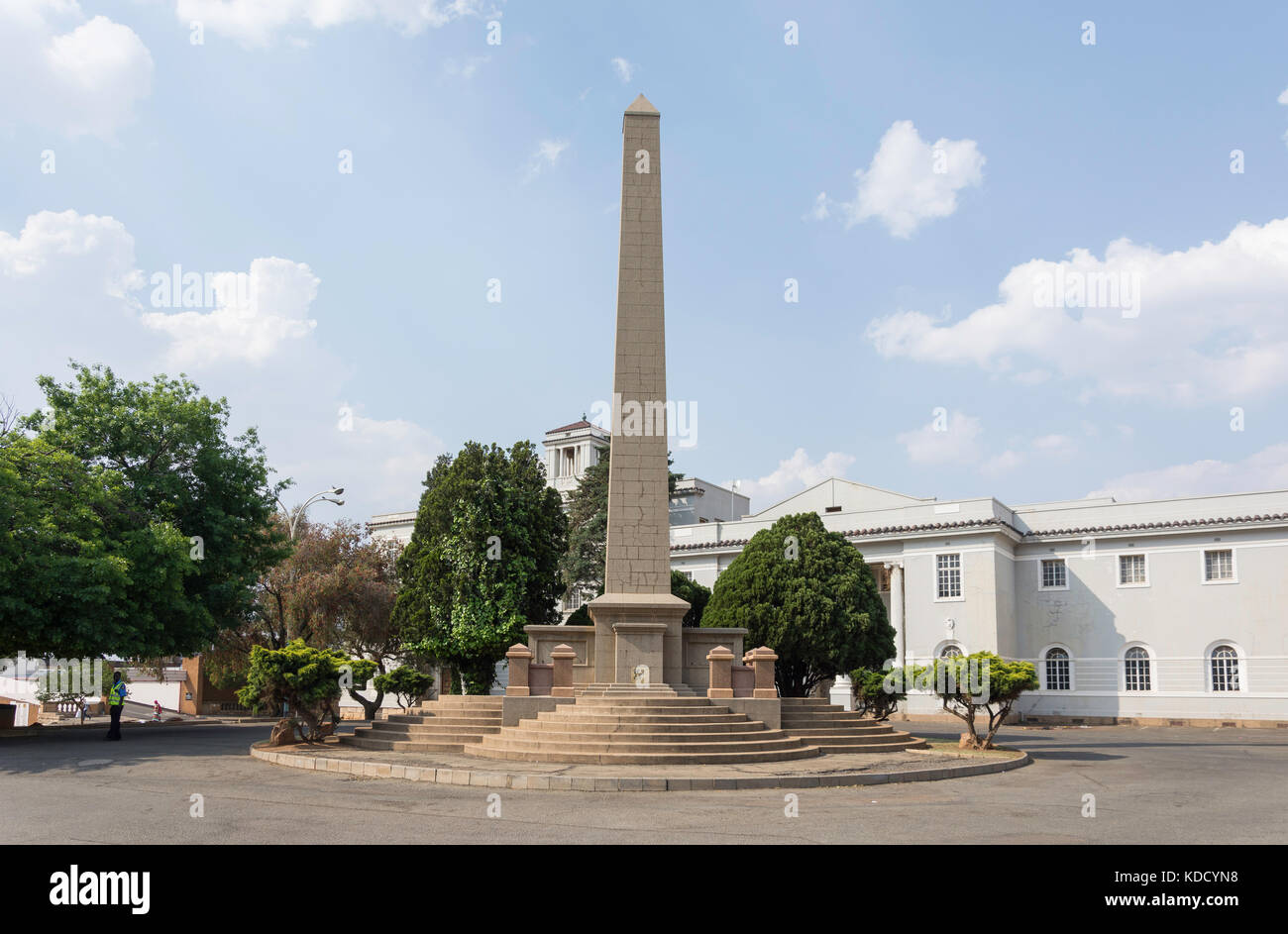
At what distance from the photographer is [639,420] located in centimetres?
2050

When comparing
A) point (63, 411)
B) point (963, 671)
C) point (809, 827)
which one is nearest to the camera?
point (809, 827)

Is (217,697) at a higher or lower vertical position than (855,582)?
lower

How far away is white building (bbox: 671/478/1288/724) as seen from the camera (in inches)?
1467

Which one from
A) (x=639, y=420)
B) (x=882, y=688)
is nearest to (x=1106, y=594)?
(x=882, y=688)

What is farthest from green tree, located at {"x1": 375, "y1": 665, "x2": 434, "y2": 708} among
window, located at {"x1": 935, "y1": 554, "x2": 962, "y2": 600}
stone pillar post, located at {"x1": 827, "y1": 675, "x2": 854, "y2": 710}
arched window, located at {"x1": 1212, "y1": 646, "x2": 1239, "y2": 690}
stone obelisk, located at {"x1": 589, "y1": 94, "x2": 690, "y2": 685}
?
arched window, located at {"x1": 1212, "y1": 646, "x2": 1239, "y2": 690}

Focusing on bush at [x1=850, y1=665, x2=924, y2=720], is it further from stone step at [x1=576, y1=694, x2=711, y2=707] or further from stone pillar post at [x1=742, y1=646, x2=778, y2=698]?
stone step at [x1=576, y1=694, x2=711, y2=707]

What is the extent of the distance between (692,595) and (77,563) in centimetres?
1780

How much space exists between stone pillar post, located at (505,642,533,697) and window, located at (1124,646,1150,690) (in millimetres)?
30093

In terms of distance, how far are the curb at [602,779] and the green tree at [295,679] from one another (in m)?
3.31

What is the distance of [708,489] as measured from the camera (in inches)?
2318
